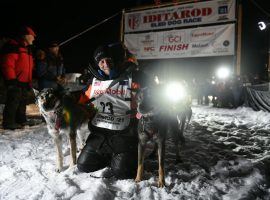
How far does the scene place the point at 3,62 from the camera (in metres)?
5.25

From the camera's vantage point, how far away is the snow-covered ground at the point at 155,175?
277 cm

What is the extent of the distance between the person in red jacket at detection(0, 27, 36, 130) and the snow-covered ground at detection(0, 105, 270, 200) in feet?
1.84

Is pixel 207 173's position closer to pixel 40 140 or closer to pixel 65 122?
pixel 65 122

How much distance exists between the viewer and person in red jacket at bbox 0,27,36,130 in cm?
527

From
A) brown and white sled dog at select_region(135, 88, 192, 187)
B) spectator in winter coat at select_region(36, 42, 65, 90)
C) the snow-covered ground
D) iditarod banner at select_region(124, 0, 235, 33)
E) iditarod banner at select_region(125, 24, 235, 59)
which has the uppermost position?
iditarod banner at select_region(124, 0, 235, 33)

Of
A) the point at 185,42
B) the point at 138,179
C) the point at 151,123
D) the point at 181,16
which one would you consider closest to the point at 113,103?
the point at 151,123

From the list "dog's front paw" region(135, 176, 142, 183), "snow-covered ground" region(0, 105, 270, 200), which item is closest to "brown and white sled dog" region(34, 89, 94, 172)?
"snow-covered ground" region(0, 105, 270, 200)

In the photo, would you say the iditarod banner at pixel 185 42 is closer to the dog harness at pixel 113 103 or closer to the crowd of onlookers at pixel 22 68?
the crowd of onlookers at pixel 22 68

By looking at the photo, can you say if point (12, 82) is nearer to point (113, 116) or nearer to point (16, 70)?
point (16, 70)

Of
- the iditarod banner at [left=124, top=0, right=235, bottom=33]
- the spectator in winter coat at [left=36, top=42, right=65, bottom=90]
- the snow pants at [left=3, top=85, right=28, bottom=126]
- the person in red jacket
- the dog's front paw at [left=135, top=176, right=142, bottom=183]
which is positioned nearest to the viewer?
the dog's front paw at [left=135, top=176, right=142, bottom=183]

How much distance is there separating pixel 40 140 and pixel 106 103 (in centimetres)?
205

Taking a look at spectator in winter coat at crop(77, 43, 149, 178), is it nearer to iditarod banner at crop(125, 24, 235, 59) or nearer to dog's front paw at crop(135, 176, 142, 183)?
dog's front paw at crop(135, 176, 142, 183)

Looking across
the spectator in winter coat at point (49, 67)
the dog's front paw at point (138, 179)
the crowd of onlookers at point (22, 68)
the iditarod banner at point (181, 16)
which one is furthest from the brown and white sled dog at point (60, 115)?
the iditarod banner at point (181, 16)

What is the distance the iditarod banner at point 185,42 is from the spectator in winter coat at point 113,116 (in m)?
6.43
